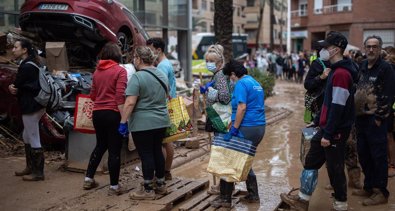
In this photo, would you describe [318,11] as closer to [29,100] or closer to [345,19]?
[345,19]

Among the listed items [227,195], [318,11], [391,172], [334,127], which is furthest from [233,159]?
[318,11]

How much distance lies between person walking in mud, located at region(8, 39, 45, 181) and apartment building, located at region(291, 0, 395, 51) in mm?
30248

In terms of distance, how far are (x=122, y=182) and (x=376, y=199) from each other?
3134 mm

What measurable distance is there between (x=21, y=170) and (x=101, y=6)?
138 inches

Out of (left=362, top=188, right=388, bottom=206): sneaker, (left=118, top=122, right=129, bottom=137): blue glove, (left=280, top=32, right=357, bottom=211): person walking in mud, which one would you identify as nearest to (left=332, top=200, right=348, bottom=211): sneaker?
(left=280, top=32, right=357, bottom=211): person walking in mud

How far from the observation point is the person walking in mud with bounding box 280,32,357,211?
485 cm

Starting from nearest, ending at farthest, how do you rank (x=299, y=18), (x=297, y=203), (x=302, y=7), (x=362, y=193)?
(x=297, y=203) < (x=362, y=193) < (x=299, y=18) < (x=302, y=7)

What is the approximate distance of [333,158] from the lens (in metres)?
5.02

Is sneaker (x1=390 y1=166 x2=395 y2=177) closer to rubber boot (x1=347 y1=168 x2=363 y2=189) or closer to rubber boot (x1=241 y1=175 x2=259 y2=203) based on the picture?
rubber boot (x1=347 y1=168 x2=363 y2=189)

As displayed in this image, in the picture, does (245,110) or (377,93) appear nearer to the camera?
(245,110)

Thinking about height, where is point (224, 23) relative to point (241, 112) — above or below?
above

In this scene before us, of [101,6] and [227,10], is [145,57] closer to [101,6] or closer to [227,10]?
[101,6]

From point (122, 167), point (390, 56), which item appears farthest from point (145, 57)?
point (390, 56)

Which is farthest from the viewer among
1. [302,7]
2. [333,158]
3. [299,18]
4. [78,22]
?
[302,7]
